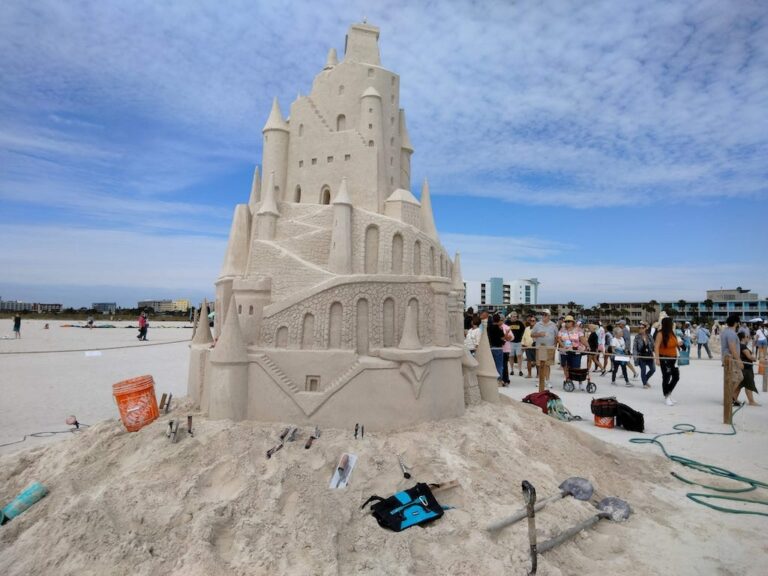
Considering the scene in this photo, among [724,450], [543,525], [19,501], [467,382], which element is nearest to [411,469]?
[543,525]

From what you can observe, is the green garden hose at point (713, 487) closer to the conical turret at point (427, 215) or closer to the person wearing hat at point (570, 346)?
the person wearing hat at point (570, 346)

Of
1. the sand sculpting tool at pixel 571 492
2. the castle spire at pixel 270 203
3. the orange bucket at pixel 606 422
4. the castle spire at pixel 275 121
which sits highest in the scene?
the castle spire at pixel 275 121

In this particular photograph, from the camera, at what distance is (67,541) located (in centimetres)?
463

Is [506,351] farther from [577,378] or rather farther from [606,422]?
[606,422]

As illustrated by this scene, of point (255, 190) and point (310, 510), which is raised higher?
point (255, 190)

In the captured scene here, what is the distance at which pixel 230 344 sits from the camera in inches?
267

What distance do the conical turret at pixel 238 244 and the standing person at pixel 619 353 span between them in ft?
36.2

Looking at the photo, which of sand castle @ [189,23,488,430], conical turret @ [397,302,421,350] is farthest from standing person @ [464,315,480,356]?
conical turret @ [397,302,421,350]

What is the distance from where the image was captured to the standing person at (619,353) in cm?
1372

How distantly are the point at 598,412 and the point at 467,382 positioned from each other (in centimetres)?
305

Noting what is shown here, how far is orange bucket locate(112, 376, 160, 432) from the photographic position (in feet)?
22.5

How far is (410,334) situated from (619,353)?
32.9ft

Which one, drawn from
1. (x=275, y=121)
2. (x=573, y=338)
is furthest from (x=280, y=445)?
(x=573, y=338)

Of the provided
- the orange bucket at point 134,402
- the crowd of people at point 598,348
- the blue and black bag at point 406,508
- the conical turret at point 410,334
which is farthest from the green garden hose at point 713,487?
the orange bucket at point 134,402
